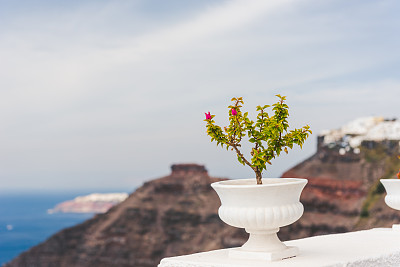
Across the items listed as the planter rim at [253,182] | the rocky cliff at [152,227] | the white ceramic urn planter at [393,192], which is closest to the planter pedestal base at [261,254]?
the planter rim at [253,182]

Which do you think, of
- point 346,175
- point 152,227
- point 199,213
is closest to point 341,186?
point 346,175

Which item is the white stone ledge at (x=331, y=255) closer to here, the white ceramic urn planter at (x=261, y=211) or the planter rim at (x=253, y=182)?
the white ceramic urn planter at (x=261, y=211)

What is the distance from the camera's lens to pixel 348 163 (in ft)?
167

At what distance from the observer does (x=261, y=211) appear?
138 inches

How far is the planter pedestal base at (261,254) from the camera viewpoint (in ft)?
11.7

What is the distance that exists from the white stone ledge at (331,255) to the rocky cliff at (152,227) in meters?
55.5

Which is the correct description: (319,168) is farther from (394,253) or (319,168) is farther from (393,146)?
(394,253)

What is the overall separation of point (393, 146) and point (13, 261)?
145 ft

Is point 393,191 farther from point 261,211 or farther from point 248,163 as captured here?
point 261,211

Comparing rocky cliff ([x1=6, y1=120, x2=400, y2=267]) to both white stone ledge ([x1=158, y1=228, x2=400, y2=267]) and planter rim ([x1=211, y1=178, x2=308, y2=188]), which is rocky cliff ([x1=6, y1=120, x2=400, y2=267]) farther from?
planter rim ([x1=211, y1=178, x2=308, y2=188])

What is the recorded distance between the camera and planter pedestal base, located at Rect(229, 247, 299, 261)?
3.56 m

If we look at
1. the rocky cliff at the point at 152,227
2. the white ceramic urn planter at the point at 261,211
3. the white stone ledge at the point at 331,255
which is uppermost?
the white ceramic urn planter at the point at 261,211

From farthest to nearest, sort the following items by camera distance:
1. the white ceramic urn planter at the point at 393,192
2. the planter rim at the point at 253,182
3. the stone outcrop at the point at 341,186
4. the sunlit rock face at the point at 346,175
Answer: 1. the sunlit rock face at the point at 346,175
2. the stone outcrop at the point at 341,186
3. the white ceramic urn planter at the point at 393,192
4. the planter rim at the point at 253,182

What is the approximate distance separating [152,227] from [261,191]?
6223 centimetres
